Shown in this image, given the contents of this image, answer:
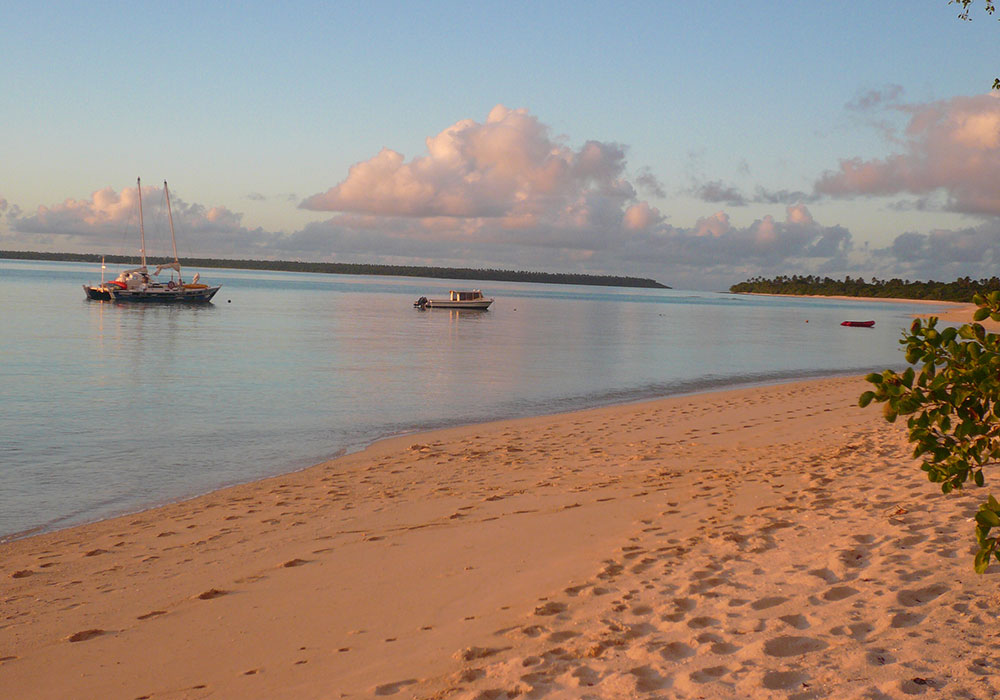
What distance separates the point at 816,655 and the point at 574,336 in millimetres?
53205

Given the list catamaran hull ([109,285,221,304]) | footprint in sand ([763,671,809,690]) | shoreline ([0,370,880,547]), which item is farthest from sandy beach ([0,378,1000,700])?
catamaran hull ([109,285,221,304])

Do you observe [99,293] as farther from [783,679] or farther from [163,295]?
[783,679]

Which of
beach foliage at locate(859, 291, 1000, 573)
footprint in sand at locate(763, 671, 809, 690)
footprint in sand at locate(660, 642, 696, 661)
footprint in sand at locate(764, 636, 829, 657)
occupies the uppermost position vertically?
beach foliage at locate(859, 291, 1000, 573)

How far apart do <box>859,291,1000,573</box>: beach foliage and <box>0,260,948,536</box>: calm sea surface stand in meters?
10.6

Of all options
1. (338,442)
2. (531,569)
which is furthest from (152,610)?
(338,442)

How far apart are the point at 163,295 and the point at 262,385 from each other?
7030 cm

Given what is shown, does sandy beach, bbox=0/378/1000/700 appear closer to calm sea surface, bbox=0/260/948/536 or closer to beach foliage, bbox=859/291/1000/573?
beach foliage, bbox=859/291/1000/573

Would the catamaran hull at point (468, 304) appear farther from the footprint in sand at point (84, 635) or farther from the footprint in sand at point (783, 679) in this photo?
the footprint in sand at point (783, 679)

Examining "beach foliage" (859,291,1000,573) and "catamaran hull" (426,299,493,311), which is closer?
"beach foliage" (859,291,1000,573)

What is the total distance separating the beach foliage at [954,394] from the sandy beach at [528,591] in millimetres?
1592

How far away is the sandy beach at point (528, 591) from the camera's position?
16.6ft

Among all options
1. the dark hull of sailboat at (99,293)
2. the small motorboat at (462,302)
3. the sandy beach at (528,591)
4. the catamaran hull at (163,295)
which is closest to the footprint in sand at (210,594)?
the sandy beach at (528,591)

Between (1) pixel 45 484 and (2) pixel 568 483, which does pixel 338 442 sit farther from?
(2) pixel 568 483

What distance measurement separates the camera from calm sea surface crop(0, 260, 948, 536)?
45.9ft
